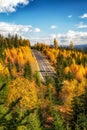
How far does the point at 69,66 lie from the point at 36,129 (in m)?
136

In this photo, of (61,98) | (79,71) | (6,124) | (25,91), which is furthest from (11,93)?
(79,71)

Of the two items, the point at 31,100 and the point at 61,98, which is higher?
the point at 31,100

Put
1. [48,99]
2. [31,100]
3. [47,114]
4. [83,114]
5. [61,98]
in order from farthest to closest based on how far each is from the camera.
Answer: [61,98] → [48,99] → [47,114] → [31,100] → [83,114]

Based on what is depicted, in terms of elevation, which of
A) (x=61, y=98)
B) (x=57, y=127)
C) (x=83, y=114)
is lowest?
(x=61, y=98)

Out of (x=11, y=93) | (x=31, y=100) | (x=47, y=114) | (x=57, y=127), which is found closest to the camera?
(x=57, y=127)

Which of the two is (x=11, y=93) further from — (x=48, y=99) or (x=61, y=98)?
(x=61, y=98)

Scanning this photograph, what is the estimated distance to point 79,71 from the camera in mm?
177125

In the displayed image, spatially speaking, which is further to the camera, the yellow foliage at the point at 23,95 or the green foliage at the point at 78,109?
the yellow foliage at the point at 23,95

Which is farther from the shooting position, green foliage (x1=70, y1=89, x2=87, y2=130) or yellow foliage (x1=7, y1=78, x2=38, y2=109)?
yellow foliage (x1=7, y1=78, x2=38, y2=109)

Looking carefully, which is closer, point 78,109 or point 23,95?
point 78,109

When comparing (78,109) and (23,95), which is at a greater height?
(78,109)

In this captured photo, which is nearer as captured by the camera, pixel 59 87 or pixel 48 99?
pixel 48 99

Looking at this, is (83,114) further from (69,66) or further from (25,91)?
(69,66)

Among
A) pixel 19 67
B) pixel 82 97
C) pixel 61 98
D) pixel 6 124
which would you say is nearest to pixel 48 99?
pixel 61 98
